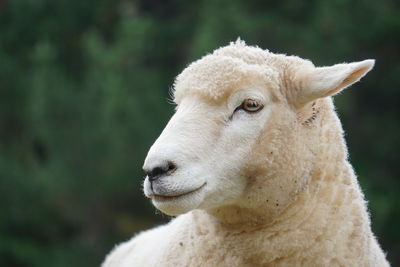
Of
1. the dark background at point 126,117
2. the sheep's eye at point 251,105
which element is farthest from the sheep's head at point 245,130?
the dark background at point 126,117

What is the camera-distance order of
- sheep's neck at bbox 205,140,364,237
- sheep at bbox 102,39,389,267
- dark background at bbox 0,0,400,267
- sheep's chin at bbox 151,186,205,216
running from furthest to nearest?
1. dark background at bbox 0,0,400,267
2. sheep's neck at bbox 205,140,364,237
3. sheep at bbox 102,39,389,267
4. sheep's chin at bbox 151,186,205,216

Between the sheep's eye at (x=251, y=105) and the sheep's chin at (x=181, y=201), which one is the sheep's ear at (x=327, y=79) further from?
the sheep's chin at (x=181, y=201)

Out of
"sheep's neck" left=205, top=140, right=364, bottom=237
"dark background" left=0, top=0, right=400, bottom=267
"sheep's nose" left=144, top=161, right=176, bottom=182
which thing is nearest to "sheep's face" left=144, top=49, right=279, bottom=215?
"sheep's nose" left=144, top=161, right=176, bottom=182

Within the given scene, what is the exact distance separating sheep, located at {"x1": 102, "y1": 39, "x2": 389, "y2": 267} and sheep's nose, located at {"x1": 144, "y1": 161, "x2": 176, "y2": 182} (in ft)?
→ 0.21

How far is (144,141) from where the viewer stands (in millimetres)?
16531

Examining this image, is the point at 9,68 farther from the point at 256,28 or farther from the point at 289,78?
the point at 289,78

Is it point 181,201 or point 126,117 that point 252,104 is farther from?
point 126,117

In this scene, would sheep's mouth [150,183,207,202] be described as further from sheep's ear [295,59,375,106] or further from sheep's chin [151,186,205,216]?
sheep's ear [295,59,375,106]

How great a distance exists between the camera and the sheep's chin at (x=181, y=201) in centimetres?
390

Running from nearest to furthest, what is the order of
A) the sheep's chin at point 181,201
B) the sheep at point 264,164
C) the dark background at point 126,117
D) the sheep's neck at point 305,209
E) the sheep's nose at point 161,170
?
the sheep's nose at point 161,170, the sheep's chin at point 181,201, the sheep at point 264,164, the sheep's neck at point 305,209, the dark background at point 126,117

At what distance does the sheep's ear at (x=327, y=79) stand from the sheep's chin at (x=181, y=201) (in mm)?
820

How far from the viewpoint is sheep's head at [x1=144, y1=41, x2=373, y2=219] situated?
396 centimetres

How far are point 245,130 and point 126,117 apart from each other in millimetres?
12973

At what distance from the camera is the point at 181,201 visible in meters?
3.90
